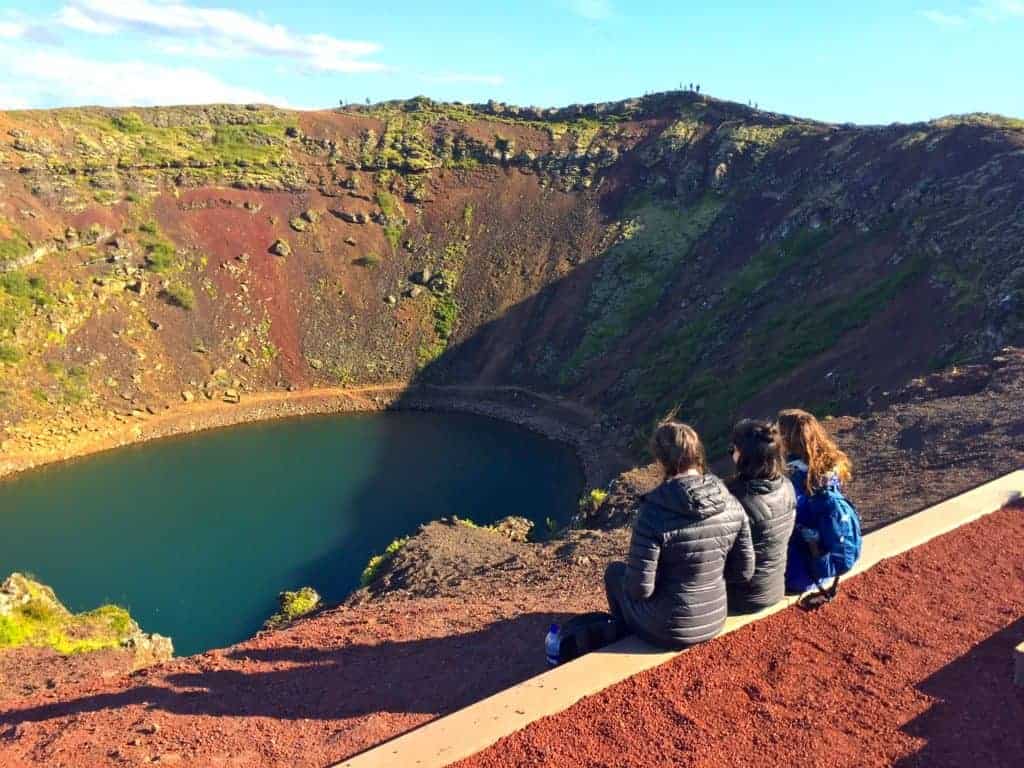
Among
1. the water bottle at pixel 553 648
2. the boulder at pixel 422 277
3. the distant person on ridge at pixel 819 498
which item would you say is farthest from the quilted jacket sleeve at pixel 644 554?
the boulder at pixel 422 277

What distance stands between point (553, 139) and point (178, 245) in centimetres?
2928

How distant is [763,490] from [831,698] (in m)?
1.63

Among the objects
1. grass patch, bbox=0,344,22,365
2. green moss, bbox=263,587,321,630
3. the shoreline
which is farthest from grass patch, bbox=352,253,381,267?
green moss, bbox=263,587,321,630

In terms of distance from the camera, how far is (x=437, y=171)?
2272 inches

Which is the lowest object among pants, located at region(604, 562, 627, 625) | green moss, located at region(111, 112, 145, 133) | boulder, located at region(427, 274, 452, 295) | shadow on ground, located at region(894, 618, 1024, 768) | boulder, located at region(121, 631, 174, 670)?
boulder, located at region(121, 631, 174, 670)

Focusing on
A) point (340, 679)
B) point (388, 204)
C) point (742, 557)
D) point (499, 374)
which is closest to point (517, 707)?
point (742, 557)

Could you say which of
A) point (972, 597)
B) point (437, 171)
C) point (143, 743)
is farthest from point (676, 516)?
point (437, 171)

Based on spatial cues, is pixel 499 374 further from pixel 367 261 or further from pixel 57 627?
pixel 57 627

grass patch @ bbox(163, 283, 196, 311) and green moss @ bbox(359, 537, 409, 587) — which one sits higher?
grass patch @ bbox(163, 283, 196, 311)

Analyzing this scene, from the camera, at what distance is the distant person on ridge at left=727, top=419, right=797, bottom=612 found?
553 cm

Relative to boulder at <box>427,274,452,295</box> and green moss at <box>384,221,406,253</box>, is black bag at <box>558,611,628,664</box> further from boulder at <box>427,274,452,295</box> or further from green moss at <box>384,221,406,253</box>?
green moss at <box>384,221,406,253</box>

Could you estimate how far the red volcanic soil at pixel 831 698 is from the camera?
196 inches

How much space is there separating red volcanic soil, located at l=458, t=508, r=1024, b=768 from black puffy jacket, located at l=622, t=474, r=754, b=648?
0.40 meters

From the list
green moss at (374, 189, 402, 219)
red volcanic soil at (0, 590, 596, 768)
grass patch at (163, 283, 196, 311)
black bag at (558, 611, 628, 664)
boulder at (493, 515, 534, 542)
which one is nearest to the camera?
black bag at (558, 611, 628, 664)
